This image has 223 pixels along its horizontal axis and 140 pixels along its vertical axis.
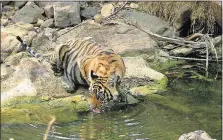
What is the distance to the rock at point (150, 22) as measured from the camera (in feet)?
26.8

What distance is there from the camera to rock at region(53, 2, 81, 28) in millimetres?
8250

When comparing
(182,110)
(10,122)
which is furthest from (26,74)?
(182,110)

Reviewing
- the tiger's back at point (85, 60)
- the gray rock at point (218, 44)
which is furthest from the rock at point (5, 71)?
the gray rock at point (218, 44)

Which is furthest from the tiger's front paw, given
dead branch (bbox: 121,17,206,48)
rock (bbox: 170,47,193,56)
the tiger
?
rock (bbox: 170,47,193,56)

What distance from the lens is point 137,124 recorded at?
16.2 ft

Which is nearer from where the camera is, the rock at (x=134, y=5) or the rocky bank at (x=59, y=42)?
the rocky bank at (x=59, y=42)

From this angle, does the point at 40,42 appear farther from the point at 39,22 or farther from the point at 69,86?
the point at 69,86

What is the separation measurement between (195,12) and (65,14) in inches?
83.2

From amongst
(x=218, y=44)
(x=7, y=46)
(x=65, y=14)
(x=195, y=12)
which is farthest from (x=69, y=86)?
(x=195, y=12)

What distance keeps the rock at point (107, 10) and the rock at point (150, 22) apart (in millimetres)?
209

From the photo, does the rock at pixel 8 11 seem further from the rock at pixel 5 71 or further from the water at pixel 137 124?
the water at pixel 137 124

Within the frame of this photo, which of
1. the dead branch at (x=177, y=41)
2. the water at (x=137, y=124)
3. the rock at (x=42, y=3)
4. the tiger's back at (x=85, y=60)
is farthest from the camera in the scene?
the rock at (x=42, y=3)

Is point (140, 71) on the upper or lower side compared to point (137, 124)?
upper

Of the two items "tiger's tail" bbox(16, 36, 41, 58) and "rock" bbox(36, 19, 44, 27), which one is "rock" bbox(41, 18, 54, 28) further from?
"tiger's tail" bbox(16, 36, 41, 58)
